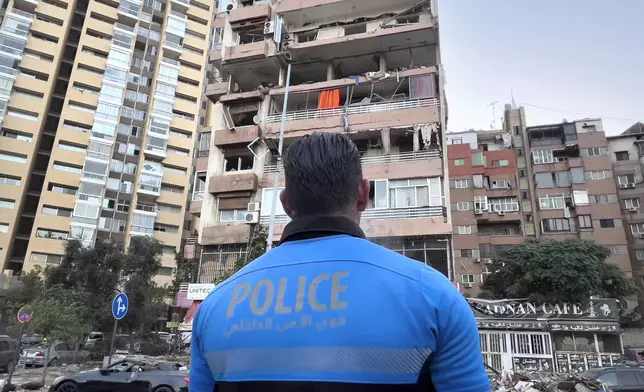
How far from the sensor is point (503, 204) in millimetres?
45188

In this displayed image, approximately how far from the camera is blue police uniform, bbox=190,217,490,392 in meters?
1.04

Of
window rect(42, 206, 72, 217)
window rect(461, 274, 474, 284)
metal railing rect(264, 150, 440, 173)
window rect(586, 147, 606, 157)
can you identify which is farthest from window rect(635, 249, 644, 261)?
window rect(42, 206, 72, 217)

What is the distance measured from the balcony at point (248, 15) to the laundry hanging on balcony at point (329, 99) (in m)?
6.65

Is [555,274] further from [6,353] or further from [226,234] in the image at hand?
[6,353]

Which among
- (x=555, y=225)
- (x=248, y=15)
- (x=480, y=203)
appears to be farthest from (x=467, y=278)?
(x=248, y=15)

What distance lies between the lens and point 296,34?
1005 inches

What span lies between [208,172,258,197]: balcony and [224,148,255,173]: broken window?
116 centimetres

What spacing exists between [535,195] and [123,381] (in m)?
46.0

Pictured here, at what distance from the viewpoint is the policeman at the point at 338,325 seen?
1.05 metres

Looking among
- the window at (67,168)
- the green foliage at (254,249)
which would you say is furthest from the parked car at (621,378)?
the window at (67,168)

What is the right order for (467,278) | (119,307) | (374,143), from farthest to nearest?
(467,278) < (374,143) < (119,307)

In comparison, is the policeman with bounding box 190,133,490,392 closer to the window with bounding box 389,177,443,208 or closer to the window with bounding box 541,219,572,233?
the window with bounding box 389,177,443,208

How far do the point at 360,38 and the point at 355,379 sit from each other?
23142mm

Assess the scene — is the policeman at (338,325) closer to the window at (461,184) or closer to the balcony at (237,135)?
the balcony at (237,135)
